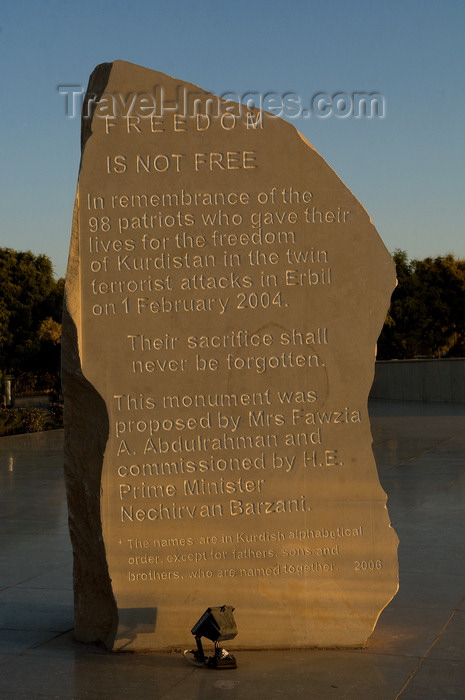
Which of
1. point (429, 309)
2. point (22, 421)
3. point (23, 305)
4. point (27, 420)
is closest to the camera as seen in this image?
point (22, 421)

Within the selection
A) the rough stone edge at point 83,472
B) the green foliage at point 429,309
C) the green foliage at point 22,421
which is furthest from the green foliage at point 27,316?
the rough stone edge at point 83,472

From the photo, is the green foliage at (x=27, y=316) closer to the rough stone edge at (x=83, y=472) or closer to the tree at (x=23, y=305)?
the tree at (x=23, y=305)

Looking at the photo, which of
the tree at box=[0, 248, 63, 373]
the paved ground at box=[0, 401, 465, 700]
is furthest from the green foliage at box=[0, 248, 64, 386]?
the paved ground at box=[0, 401, 465, 700]

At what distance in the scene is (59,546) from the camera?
27.4 feet

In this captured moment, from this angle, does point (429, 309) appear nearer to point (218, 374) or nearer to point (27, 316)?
point (27, 316)

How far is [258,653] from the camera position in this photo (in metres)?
5.50

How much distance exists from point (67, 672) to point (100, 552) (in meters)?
0.78

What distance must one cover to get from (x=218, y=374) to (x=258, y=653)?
1.70 metres

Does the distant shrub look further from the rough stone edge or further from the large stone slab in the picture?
the large stone slab

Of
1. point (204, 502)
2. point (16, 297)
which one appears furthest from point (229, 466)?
point (16, 297)

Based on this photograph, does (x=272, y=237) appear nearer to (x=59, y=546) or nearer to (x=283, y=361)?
(x=283, y=361)

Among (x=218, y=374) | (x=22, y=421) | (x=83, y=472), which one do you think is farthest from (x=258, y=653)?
(x=22, y=421)

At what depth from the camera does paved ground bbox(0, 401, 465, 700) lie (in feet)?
15.7

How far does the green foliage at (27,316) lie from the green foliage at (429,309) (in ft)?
48.8
